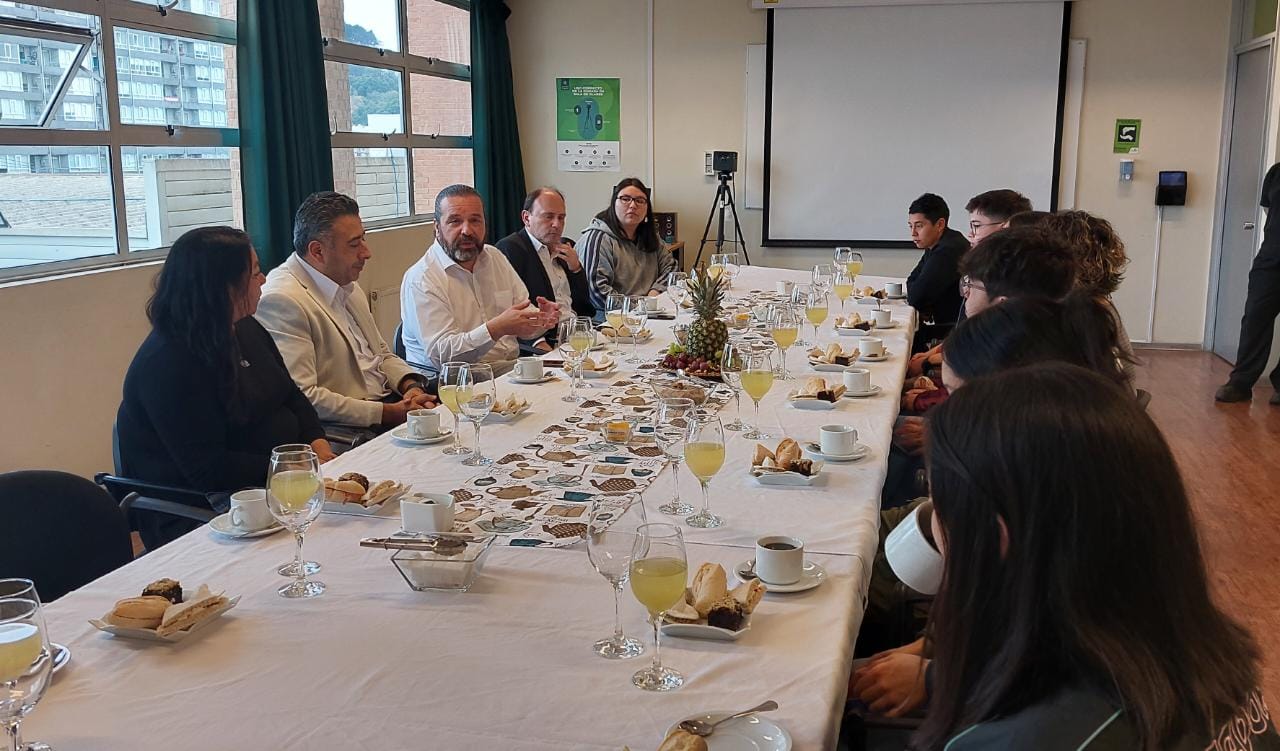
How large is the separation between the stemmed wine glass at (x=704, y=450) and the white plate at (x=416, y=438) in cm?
81

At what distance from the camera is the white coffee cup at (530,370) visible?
125 inches

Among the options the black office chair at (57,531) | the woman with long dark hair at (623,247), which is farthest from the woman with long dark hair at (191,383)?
the woman with long dark hair at (623,247)

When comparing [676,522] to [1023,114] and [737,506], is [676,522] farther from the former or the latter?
[1023,114]

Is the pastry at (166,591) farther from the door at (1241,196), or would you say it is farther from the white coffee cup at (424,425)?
the door at (1241,196)

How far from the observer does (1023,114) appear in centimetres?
766

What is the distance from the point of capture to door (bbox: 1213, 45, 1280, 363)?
686 cm

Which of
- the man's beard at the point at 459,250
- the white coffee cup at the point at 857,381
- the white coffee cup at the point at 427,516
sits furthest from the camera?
the man's beard at the point at 459,250

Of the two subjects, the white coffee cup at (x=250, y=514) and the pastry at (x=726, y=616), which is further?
the white coffee cup at (x=250, y=514)

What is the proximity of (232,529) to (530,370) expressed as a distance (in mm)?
1392

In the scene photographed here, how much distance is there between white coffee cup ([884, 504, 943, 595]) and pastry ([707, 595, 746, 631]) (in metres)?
0.24

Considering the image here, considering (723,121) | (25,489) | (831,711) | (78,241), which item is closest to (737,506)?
(831,711)

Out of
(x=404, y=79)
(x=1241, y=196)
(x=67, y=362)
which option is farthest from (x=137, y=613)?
(x=1241, y=196)

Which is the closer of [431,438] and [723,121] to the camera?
[431,438]

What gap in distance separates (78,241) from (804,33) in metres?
5.49
